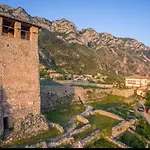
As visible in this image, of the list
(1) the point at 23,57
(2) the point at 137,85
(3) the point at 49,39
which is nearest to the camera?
(1) the point at 23,57

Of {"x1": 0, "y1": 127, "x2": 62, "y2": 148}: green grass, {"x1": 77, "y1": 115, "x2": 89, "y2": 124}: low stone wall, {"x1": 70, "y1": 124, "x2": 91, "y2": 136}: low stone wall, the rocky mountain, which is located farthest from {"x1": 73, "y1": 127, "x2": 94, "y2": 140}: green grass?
the rocky mountain

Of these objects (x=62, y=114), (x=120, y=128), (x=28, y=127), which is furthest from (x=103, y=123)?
(x=28, y=127)

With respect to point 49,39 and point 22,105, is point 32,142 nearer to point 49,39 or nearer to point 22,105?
point 22,105

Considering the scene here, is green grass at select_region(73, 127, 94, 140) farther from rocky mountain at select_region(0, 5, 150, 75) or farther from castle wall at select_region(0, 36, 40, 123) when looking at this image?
rocky mountain at select_region(0, 5, 150, 75)

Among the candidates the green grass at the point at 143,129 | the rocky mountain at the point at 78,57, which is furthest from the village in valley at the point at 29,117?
the rocky mountain at the point at 78,57

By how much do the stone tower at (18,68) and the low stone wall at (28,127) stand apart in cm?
74

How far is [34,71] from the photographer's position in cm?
2164

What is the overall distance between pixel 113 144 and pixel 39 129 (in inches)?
260

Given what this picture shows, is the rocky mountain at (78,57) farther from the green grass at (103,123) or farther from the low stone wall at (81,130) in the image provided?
the low stone wall at (81,130)

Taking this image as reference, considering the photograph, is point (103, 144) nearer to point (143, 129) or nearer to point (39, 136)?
point (39, 136)

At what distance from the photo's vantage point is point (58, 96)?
3481cm

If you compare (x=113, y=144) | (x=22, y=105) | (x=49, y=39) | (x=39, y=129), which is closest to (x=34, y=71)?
(x=22, y=105)

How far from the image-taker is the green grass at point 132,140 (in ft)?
73.4

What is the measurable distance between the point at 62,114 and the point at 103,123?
233 inches
